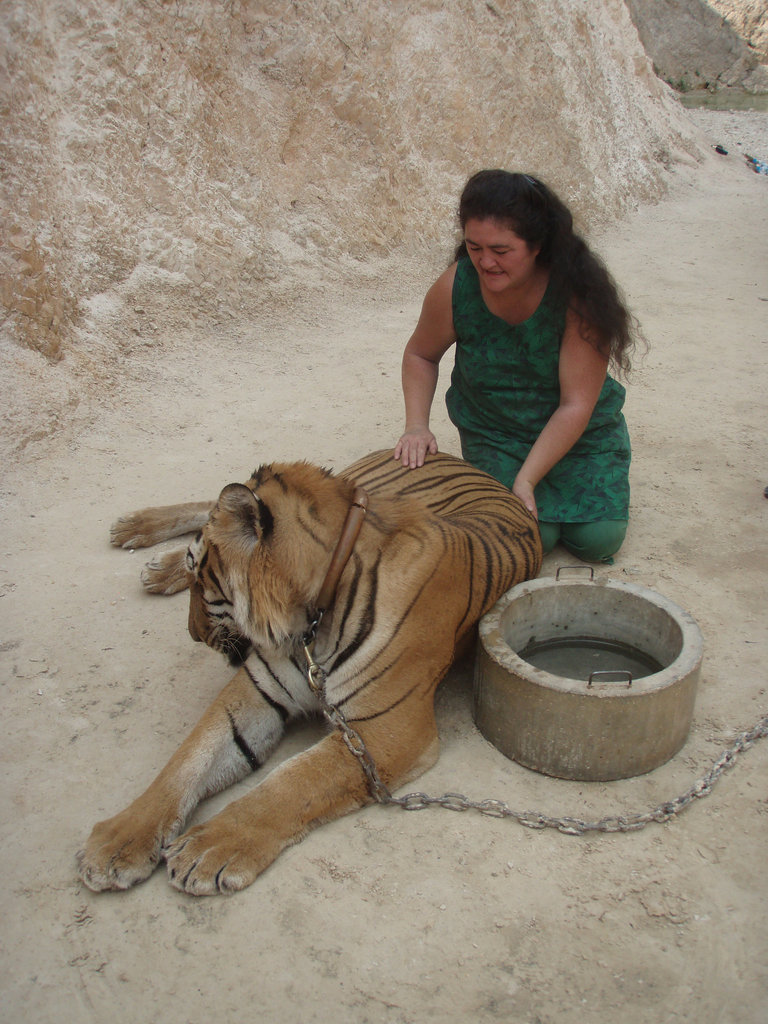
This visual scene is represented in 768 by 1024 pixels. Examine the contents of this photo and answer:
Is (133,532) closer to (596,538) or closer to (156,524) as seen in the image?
(156,524)

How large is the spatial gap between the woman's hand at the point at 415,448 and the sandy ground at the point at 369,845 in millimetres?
692

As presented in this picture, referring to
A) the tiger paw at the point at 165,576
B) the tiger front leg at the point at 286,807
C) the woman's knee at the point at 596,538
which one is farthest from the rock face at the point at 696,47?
the tiger front leg at the point at 286,807

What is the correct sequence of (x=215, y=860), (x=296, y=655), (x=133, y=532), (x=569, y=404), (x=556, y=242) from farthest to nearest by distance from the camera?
(x=133, y=532)
(x=569, y=404)
(x=556, y=242)
(x=296, y=655)
(x=215, y=860)

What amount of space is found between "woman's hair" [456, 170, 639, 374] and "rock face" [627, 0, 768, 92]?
1860 cm

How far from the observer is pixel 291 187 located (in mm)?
6602

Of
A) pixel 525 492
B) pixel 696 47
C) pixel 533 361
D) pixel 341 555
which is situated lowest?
pixel 525 492

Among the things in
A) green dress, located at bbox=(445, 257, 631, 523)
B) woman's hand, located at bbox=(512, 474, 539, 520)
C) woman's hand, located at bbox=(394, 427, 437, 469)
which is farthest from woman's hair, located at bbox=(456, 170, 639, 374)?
woman's hand, located at bbox=(394, 427, 437, 469)

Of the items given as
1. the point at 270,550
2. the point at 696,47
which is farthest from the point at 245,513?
the point at 696,47

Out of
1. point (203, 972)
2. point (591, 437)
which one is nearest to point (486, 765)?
point (203, 972)

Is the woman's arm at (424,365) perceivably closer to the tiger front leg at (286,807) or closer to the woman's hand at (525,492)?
the woman's hand at (525,492)

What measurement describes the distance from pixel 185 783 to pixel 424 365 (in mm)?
2048

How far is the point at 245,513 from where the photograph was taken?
2230 millimetres

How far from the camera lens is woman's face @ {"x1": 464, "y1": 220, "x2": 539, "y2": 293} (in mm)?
2916

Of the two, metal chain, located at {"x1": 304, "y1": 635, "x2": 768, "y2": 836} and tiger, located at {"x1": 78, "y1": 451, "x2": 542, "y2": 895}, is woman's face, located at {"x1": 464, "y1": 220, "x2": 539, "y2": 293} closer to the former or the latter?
tiger, located at {"x1": 78, "y1": 451, "x2": 542, "y2": 895}
